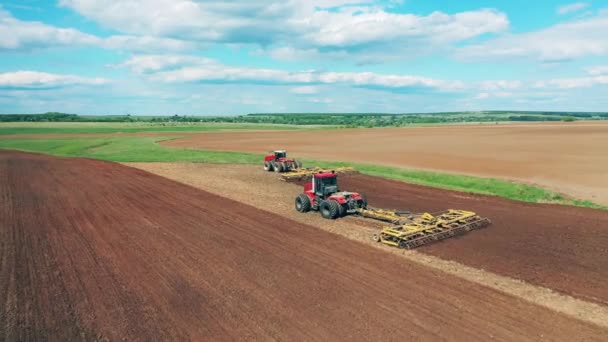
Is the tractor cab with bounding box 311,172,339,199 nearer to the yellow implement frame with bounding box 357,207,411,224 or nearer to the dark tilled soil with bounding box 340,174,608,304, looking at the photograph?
the yellow implement frame with bounding box 357,207,411,224

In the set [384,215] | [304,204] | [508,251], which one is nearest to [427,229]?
[384,215]

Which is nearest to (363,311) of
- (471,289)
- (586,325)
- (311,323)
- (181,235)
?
(311,323)

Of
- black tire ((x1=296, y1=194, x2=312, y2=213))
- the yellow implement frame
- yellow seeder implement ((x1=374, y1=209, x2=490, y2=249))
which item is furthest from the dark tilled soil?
black tire ((x1=296, y1=194, x2=312, y2=213))

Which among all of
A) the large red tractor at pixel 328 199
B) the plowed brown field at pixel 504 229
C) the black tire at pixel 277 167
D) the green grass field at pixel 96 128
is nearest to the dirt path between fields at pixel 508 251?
the plowed brown field at pixel 504 229

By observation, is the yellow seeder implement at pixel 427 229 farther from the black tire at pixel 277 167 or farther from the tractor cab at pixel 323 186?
the black tire at pixel 277 167

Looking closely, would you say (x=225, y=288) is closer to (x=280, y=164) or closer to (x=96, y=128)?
(x=280, y=164)

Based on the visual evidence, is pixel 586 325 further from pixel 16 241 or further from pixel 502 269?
pixel 16 241
